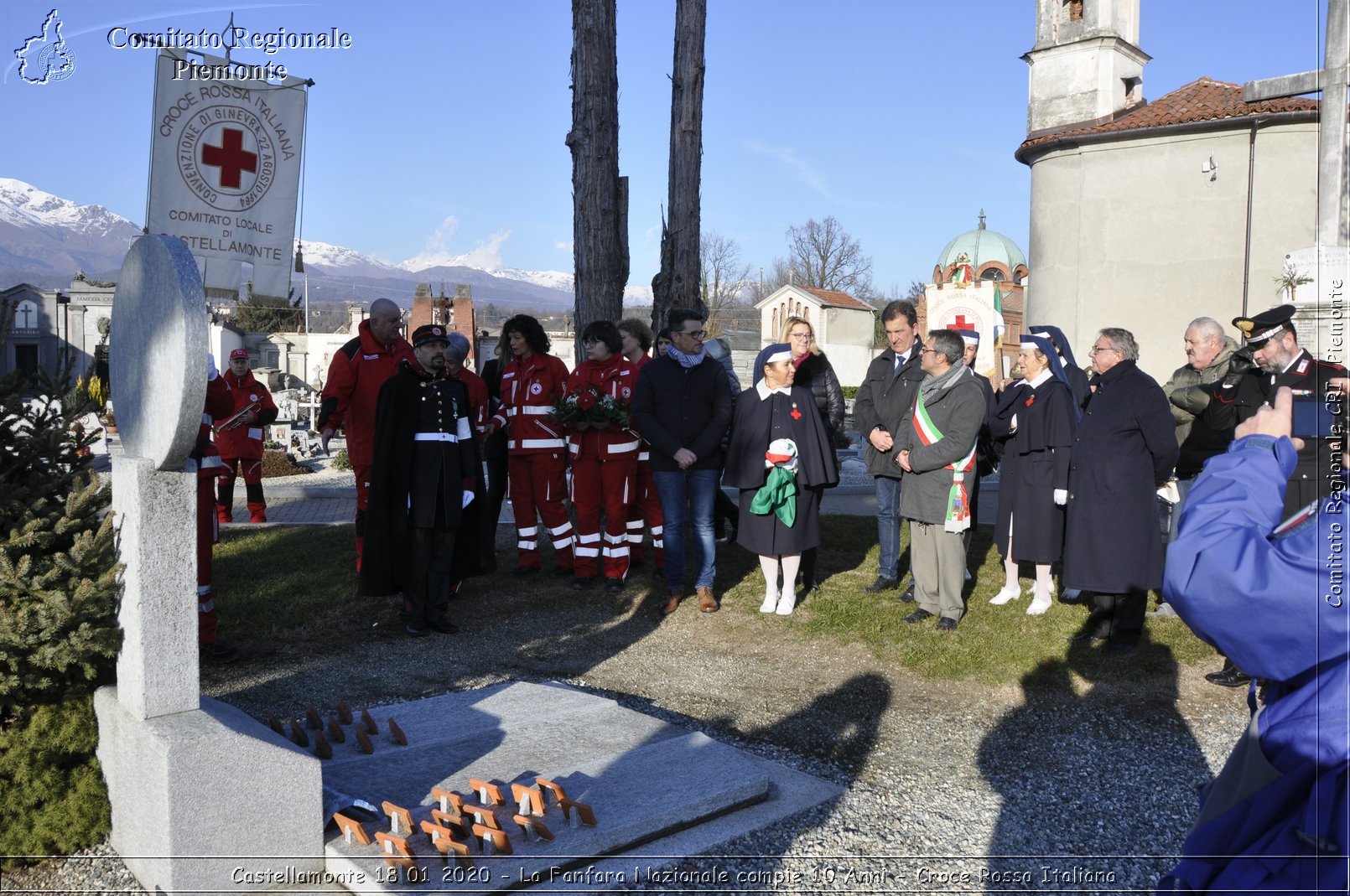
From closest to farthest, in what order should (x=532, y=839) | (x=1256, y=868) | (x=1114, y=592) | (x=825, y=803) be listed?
1. (x=1256, y=868)
2. (x=532, y=839)
3. (x=825, y=803)
4. (x=1114, y=592)

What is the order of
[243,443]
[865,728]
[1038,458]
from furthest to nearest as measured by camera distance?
[243,443] < [1038,458] < [865,728]

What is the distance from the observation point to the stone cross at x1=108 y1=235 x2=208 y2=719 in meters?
3.49

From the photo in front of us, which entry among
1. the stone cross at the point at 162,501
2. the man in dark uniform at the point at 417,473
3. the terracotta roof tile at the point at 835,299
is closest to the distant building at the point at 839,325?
the terracotta roof tile at the point at 835,299

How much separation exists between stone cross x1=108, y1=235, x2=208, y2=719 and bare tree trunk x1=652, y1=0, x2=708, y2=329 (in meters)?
7.48

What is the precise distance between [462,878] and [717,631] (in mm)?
4186

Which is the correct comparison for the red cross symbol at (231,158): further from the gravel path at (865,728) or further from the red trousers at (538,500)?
the gravel path at (865,728)

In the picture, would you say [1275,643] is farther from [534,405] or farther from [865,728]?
[534,405]

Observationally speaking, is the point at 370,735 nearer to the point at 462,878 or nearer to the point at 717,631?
the point at 462,878

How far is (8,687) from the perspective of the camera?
367 cm

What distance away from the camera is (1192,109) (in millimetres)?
25234

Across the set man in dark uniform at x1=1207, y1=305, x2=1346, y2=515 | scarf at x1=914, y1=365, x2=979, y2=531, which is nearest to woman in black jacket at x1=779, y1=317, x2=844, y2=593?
scarf at x1=914, y1=365, x2=979, y2=531

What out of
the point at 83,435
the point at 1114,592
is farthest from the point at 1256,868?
the point at 1114,592

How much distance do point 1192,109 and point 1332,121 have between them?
17.1 metres

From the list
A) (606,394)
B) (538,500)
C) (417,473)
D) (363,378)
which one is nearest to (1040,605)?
(606,394)
